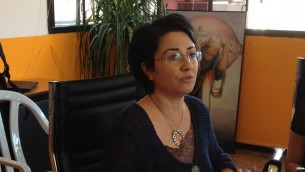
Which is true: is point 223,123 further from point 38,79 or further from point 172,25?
point 172,25

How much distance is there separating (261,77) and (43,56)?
6.36ft

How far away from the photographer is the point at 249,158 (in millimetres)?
3621

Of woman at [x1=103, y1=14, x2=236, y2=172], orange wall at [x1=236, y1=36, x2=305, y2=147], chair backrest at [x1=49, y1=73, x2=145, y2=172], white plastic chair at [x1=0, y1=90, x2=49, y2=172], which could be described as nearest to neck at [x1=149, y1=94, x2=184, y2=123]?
woman at [x1=103, y1=14, x2=236, y2=172]

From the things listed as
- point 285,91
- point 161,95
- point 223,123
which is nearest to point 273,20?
point 285,91

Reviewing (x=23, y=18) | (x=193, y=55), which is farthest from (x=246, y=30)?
(x=193, y=55)

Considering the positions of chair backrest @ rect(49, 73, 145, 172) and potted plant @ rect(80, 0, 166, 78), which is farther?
potted plant @ rect(80, 0, 166, 78)

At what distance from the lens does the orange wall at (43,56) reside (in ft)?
9.37

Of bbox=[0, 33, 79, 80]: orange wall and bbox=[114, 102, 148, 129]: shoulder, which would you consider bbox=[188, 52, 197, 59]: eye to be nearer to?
bbox=[114, 102, 148, 129]: shoulder

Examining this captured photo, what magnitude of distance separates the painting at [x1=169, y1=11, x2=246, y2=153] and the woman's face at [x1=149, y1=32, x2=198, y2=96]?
2181 millimetres

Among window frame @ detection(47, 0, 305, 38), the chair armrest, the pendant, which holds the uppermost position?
window frame @ detection(47, 0, 305, 38)

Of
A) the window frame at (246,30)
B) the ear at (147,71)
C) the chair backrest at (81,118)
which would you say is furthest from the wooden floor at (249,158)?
the ear at (147,71)

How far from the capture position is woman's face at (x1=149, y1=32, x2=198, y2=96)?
127cm

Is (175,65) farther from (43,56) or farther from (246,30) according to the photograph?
(246,30)

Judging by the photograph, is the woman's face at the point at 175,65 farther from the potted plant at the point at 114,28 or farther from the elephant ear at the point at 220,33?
the elephant ear at the point at 220,33
